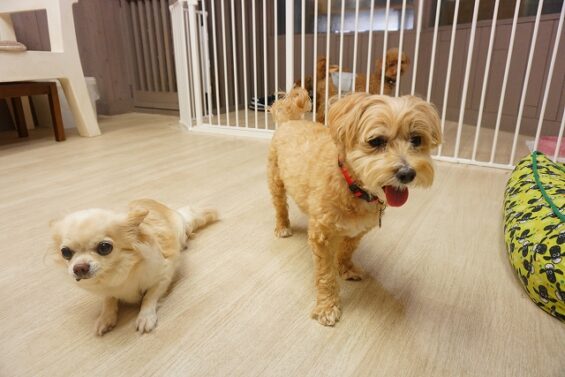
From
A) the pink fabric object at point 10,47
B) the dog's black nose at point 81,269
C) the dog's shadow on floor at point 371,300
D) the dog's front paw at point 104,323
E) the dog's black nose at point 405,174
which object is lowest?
the dog's shadow on floor at point 371,300

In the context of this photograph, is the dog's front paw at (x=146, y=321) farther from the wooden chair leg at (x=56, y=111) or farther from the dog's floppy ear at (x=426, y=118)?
the wooden chair leg at (x=56, y=111)

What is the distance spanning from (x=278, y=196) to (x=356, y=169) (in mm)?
574

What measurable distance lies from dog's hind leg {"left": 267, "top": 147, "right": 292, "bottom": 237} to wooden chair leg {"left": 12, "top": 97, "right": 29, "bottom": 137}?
283 cm

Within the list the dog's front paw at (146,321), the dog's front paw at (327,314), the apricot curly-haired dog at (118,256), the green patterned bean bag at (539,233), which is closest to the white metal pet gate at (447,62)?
the green patterned bean bag at (539,233)

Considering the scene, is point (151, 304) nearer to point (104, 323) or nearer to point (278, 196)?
point (104, 323)

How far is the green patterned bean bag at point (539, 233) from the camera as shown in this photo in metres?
0.99

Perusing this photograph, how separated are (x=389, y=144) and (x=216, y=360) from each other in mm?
691

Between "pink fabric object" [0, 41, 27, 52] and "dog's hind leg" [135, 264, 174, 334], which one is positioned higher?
"pink fabric object" [0, 41, 27, 52]

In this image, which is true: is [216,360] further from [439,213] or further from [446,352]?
[439,213]

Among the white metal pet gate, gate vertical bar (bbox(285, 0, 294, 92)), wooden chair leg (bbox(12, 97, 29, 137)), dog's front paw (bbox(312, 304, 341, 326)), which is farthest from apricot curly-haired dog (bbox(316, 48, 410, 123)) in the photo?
wooden chair leg (bbox(12, 97, 29, 137))

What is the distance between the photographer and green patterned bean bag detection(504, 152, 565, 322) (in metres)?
0.99

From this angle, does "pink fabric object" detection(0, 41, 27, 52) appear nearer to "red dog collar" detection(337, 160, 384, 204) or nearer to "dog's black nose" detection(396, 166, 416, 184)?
"red dog collar" detection(337, 160, 384, 204)

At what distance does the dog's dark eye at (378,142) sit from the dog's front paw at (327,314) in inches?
18.3

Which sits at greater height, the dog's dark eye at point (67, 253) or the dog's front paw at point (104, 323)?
the dog's dark eye at point (67, 253)
